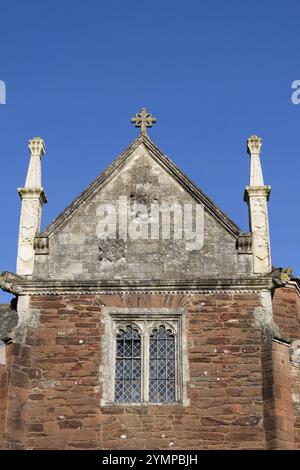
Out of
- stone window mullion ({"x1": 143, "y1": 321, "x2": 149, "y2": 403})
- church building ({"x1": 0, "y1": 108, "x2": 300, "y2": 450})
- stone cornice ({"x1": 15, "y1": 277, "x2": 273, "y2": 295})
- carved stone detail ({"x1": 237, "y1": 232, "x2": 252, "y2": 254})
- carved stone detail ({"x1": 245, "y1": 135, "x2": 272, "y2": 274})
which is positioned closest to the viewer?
church building ({"x1": 0, "y1": 108, "x2": 300, "y2": 450})

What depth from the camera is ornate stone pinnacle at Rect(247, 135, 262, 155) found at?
59.4ft

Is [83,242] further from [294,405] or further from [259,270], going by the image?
[294,405]

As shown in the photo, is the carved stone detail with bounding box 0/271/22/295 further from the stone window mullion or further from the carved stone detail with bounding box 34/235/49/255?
the stone window mullion

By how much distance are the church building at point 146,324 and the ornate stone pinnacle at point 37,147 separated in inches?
12.2

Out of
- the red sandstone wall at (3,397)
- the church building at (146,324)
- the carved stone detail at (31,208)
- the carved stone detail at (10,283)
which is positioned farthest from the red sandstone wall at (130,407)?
the carved stone detail at (31,208)

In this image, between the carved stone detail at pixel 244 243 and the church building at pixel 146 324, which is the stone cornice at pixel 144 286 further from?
the carved stone detail at pixel 244 243

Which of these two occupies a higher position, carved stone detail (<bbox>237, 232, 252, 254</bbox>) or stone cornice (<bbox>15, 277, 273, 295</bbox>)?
carved stone detail (<bbox>237, 232, 252, 254</bbox>)

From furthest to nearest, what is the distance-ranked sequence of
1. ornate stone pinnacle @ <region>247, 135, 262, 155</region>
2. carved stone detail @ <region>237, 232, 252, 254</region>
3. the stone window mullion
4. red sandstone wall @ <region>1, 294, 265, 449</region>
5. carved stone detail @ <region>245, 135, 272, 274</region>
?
ornate stone pinnacle @ <region>247, 135, 262, 155</region> < carved stone detail @ <region>237, 232, 252, 254</region> < carved stone detail @ <region>245, 135, 272, 274</region> < the stone window mullion < red sandstone wall @ <region>1, 294, 265, 449</region>

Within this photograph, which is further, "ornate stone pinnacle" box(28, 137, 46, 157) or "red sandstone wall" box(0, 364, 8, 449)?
"ornate stone pinnacle" box(28, 137, 46, 157)

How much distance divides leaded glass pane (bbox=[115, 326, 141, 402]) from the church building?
22 mm

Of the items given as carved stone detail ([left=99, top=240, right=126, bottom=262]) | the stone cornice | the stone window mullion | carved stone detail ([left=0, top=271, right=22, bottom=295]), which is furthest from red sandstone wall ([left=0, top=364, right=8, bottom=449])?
carved stone detail ([left=99, top=240, right=126, bottom=262])

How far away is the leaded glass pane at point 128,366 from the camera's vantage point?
599 inches

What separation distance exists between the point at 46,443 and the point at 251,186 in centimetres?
730

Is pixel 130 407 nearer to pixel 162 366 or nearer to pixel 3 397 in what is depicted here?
pixel 162 366
